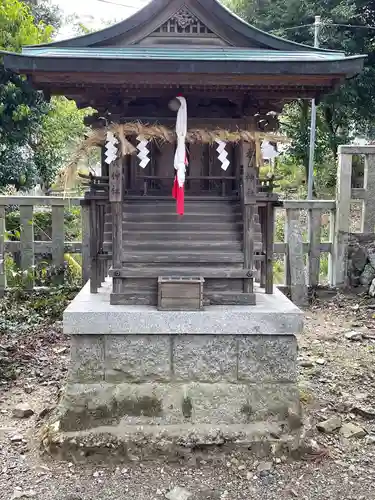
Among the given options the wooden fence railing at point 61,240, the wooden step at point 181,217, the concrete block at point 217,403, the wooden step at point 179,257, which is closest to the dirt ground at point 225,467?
the concrete block at point 217,403

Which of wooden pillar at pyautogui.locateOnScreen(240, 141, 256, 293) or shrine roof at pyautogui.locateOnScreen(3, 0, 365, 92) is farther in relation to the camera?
wooden pillar at pyautogui.locateOnScreen(240, 141, 256, 293)

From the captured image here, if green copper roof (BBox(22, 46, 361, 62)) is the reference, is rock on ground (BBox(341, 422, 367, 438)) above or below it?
below

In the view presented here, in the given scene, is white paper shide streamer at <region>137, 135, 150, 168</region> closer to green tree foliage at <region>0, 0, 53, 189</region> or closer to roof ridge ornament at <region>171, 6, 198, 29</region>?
roof ridge ornament at <region>171, 6, 198, 29</region>

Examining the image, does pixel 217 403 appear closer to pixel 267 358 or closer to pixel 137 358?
pixel 267 358

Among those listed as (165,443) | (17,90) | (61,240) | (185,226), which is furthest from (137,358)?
(17,90)

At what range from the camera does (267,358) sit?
182 inches

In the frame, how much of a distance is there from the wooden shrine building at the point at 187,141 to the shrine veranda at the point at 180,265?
0.01 meters

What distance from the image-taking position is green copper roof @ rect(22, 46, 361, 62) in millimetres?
4109

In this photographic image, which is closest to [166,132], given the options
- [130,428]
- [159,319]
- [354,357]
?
[159,319]

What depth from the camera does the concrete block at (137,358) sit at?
4.59 m

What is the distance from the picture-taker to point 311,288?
900cm

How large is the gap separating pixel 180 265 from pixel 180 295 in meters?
0.35

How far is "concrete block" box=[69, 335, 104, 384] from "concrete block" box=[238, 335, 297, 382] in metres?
1.35

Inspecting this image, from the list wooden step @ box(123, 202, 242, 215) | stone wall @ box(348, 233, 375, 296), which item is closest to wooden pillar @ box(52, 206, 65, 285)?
wooden step @ box(123, 202, 242, 215)
